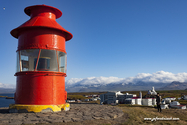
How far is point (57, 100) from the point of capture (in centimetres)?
1077

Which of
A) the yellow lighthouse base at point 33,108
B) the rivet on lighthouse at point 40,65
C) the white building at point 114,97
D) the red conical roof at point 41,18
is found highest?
the red conical roof at point 41,18

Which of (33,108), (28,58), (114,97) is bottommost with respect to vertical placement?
(114,97)

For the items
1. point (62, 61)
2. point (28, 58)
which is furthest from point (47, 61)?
point (28, 58)

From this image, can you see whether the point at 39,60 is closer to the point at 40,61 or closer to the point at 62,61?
the point at 40,61

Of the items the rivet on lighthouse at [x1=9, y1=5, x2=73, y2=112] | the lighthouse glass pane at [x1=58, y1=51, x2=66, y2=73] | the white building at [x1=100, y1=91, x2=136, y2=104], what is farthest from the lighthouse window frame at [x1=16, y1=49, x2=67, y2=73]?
the white building at [x1=100, y1=91, x2=136, y2=104]

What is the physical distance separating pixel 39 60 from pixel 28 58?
97 centimetres

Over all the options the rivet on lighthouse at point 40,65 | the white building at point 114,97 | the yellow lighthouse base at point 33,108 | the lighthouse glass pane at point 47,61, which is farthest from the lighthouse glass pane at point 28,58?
the white building at point 114,97

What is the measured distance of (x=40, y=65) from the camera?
35.4 feet

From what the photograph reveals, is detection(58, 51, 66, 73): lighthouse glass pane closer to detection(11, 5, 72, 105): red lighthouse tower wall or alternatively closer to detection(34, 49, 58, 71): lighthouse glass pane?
detection(11, 5, 72, 105): red lighthouse tower wall

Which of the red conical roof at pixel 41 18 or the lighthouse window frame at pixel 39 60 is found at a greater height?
the red conical roof at pixel 41 18

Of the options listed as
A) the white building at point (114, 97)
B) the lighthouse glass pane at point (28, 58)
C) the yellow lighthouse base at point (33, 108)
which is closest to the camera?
the yellow lighthouse base at point (33, 108)

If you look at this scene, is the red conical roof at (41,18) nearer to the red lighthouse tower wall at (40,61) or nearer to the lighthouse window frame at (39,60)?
the red lighthouse tower wall at (40,61)

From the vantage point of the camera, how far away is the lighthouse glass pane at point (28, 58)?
10.6 meters

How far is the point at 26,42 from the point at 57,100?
423cm
